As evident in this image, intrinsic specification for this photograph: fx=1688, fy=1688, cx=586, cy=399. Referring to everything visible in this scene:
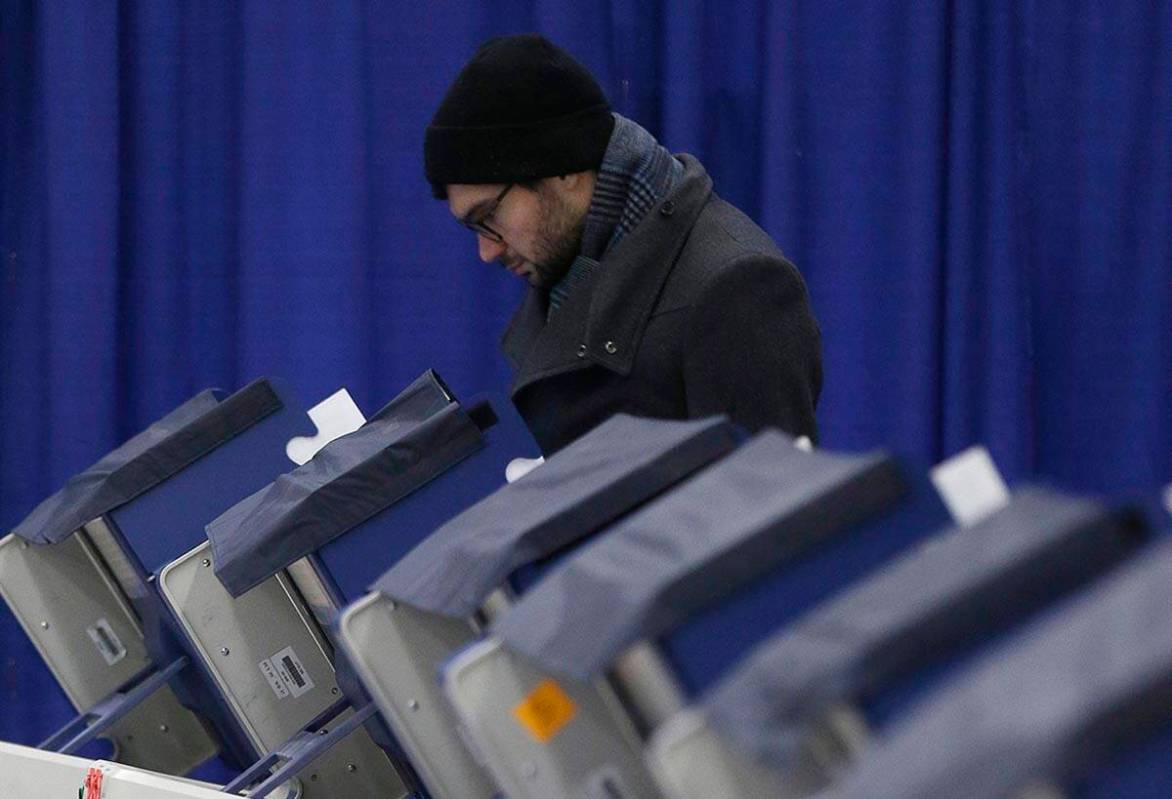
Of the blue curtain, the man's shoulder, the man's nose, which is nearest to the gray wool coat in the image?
the man's shoulder

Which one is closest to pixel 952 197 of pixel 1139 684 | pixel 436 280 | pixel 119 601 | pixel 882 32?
pixel 882 32

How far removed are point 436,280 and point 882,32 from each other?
93cm

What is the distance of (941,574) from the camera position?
101 cm

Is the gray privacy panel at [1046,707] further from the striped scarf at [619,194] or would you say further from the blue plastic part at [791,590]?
the striped scarf at [619,194]

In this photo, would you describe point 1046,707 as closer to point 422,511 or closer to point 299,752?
point 422,511

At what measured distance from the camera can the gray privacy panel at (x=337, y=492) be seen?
172 centimetres

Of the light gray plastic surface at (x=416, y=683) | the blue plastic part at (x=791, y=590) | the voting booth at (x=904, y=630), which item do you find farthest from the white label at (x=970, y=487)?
the light gray plastic surface at (x=416, y=683)

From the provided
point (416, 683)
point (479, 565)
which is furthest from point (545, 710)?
point (416, 683)

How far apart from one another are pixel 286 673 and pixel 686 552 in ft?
3.25

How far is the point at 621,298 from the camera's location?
1861mm

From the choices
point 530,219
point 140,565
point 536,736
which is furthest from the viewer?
point 140,565

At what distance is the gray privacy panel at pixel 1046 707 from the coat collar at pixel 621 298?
0.99m

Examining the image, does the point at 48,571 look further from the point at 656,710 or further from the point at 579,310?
the point at 656,710

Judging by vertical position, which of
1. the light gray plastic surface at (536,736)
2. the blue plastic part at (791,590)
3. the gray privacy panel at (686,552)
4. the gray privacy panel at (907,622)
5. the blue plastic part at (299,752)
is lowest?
the blue plastic part at (299,752)
